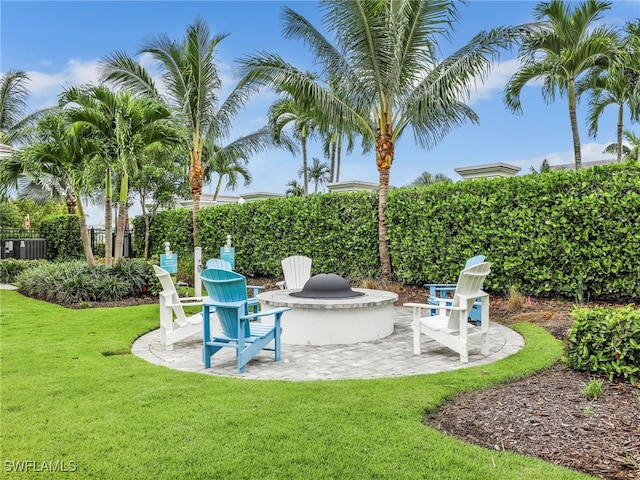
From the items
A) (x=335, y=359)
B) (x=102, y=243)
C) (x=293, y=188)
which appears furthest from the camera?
(x=293, y=188)

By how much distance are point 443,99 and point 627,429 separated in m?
7.52

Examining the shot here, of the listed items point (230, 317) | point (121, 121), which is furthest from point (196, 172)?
point (230, 317)

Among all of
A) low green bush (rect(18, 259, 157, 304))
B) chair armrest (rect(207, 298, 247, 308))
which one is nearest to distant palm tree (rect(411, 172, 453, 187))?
low green bush (rect(18, 259, 157, 304))

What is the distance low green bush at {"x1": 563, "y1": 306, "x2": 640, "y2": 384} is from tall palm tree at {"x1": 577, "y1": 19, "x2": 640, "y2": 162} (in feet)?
→ 28.3

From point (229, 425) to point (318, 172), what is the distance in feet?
83.0

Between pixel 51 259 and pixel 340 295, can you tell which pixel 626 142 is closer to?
pixel 340 295

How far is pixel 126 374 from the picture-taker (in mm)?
4430

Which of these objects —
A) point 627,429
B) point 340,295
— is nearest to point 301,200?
point 340,295

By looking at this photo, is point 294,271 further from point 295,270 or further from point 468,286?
point 468,286

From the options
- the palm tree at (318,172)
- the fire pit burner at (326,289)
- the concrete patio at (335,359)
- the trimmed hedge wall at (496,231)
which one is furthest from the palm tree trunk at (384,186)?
the palm tree at (318,172)

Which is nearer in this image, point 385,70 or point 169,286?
point 169,286

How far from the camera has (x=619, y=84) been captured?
43.5 feet

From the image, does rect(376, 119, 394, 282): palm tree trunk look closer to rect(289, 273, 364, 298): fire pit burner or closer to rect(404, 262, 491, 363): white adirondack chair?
rect(289, 273, 364, 298): fire pit burner

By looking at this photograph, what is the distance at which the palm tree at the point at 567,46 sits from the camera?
11609mm
